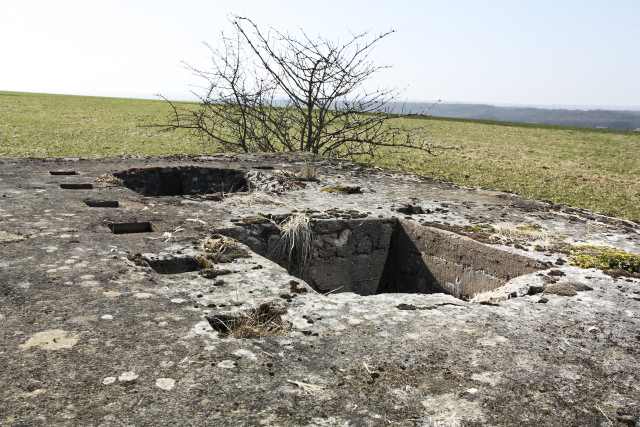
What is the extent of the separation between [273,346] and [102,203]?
11.9ft

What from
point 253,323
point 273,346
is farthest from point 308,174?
point 273,346

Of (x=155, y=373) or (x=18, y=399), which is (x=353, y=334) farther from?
(x=18, y=399)

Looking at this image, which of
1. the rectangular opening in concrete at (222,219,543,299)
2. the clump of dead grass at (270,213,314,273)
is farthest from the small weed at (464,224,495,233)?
the clump of dead grass at (270,213,314,273)

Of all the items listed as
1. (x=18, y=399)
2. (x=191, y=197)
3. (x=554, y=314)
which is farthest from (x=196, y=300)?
(x=191, y=197)

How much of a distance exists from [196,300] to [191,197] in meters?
3.01

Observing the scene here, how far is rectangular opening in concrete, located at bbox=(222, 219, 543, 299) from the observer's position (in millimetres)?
5184

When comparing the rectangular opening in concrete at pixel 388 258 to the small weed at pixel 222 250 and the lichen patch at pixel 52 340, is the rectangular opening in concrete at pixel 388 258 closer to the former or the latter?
the small weed at pixel 222 250

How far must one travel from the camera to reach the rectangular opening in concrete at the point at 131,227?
16.9 feet

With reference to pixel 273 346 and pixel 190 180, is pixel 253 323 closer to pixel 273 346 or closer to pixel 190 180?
pixel 273 346

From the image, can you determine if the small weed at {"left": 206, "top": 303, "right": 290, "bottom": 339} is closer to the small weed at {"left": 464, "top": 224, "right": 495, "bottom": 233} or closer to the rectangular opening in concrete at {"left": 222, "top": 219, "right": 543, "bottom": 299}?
the rectangular opening in concrete at {"left": 222, "top": 219, "right": 543, "bottom": 299}

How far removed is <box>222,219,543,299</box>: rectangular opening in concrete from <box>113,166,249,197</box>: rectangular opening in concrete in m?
2.75

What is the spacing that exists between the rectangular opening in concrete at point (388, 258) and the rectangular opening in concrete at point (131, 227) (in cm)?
89

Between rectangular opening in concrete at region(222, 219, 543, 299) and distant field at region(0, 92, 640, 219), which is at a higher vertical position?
rectangular opening in concrete at region(222, 219, 543, 299)

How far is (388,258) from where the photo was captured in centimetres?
608
